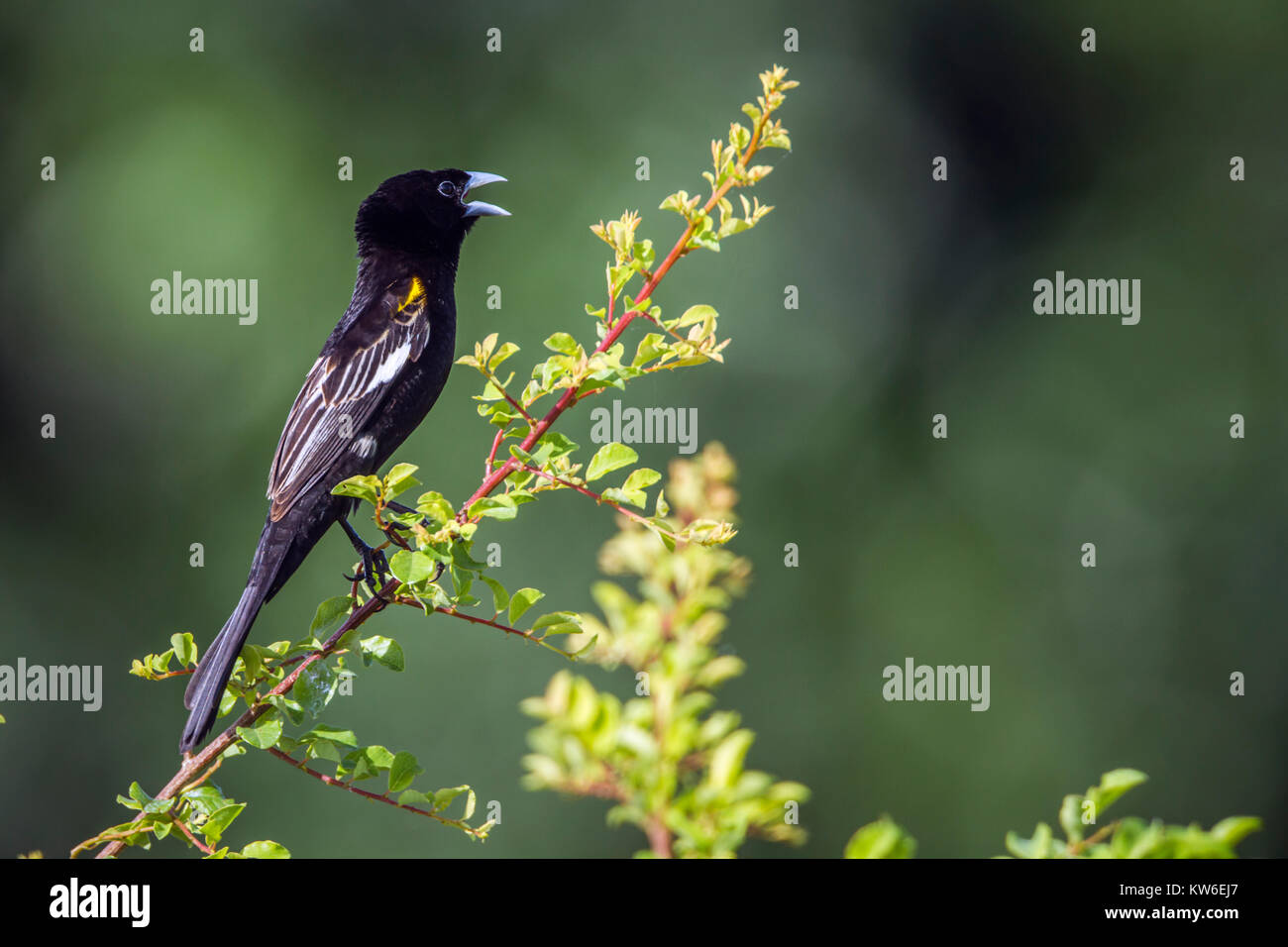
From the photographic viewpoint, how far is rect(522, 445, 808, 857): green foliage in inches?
49.7

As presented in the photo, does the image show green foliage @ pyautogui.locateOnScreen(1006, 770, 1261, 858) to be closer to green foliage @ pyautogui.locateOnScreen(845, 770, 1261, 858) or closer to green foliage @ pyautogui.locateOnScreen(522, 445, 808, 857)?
green foliage @ pyautogui.locateOnScreen(845, 770, 1261, 858)

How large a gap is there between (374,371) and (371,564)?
83 cm

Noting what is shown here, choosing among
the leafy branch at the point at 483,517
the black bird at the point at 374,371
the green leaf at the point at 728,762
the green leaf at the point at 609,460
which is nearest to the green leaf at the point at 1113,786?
the green leaf at the point at 728,762

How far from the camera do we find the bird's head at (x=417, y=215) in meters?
4.13

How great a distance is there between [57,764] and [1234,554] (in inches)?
362

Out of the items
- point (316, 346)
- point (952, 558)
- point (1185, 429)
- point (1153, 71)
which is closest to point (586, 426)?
point (316, 346)

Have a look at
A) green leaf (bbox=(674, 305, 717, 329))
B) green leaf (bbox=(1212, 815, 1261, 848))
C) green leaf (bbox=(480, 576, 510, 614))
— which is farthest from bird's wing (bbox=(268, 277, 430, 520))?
green leaf (bbox=(1212, 815, 1261, 848))

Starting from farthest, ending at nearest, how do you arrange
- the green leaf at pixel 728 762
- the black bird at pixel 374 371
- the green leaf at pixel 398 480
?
the black bird at pixel 374 371 < the green leaf at pixel 398 480 < the green leaf at pixel 728 762

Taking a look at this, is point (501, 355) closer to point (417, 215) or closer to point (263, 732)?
point (263, 732)

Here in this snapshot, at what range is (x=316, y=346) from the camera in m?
8.18

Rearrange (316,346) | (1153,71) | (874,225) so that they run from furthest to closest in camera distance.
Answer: (1153,71) → (874,225) → (316,346)

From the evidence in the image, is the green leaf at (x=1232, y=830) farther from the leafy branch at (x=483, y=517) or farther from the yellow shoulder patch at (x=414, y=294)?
the yellow shoulder patch at (x=414, y=294)

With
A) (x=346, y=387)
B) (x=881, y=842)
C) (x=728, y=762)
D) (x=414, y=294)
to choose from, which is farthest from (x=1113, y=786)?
(x=414, y=294)

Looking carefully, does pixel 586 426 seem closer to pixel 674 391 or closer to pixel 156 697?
pixel 674 391
